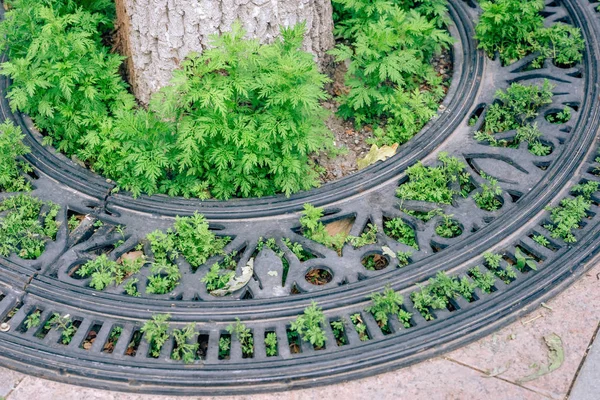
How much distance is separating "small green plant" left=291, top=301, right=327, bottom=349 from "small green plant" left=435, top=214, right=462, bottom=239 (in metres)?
0.90

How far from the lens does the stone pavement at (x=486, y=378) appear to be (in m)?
3.25

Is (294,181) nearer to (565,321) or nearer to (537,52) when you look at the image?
(565,321)

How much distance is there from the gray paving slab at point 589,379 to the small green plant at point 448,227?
91 centimetres

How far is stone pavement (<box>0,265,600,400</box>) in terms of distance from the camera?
10.7 ft

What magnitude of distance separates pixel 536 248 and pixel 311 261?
1213mm

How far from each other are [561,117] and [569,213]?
0.81m

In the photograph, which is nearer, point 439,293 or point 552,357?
point 552,357

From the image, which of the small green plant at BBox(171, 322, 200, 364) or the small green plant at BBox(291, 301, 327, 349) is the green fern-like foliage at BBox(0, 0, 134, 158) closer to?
the small green plant at BBox(171, 322, 200, 364)

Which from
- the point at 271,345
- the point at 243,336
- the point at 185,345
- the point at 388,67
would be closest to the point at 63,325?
the point at 185,345

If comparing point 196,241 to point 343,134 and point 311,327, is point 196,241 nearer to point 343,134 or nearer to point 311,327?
point 311,327

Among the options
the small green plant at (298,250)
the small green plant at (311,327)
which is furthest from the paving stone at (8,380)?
the small green plant at (298,250)

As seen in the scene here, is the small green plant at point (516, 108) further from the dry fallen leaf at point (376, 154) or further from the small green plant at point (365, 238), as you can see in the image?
the small green plant at point (365, 238)

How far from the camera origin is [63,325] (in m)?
3.48

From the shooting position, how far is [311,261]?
375 centimetres
